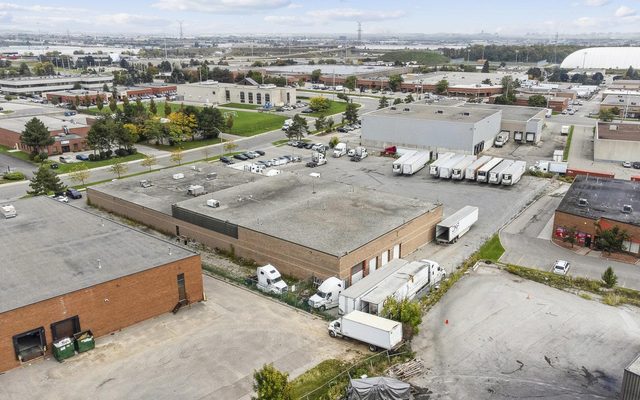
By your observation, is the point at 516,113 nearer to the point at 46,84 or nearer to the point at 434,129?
the point at 434,129

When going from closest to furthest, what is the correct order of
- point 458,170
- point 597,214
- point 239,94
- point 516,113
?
point 597,214, point 458,170, point 516,113, point 239,94

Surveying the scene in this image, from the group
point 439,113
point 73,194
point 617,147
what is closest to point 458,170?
point 439,113

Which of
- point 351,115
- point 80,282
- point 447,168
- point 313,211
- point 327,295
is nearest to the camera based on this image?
point 80,282

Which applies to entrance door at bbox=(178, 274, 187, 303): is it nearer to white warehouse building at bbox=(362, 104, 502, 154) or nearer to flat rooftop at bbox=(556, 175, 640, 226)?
flat rooftop at bbox=(556, 175, 640, 226)

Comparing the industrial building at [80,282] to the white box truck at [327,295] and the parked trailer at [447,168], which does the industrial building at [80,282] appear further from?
the parked trailer at [447,168]

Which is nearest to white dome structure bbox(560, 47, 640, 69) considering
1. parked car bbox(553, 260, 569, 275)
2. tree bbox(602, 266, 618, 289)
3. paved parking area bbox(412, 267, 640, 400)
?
parked car bbox(553, 260, 569, 275)

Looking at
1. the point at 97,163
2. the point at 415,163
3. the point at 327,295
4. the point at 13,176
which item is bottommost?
the point at 327,295

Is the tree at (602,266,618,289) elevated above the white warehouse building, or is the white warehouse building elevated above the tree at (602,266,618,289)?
the white warehouse building
